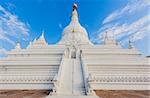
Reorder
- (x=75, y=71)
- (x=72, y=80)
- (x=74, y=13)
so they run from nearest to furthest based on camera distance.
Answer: (x=72, y=80)
(x=75, y=71)
(x=74, y=13)

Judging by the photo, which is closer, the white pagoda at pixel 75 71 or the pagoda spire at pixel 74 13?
the white pagoda at pixel 75 71

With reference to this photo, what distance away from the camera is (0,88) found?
14711mm

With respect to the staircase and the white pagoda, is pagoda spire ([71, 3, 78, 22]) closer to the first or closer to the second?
the white pagoda

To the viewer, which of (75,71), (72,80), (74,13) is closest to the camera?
(72,80)

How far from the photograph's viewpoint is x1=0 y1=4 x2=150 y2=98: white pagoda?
42.4 ft

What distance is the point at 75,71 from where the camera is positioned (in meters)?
16.6

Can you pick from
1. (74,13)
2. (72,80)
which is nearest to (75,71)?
(72,80)

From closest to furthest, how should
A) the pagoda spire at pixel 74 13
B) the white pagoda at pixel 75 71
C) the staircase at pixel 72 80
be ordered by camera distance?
the staircase at pixel 72 80 < the white pagoda at pixel 75 71 < the pagoda spire at pixel 74 13

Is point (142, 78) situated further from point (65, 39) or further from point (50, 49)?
point (65, 39)

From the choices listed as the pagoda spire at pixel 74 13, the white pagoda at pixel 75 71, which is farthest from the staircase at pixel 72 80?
the pagoda spire at pixel 74 13

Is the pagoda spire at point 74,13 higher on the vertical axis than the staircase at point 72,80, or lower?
higher

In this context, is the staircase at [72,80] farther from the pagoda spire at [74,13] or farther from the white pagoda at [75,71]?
Answer: the pagoda spire at [74,13]

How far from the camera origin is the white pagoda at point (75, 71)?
Result: 42.4ft

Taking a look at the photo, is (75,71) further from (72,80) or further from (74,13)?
(74,13)
